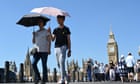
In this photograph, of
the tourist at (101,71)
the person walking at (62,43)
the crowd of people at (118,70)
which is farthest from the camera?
the tourist at (101,71)

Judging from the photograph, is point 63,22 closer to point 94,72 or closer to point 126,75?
point 126,75

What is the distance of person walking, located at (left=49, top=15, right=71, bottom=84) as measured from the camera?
10.9 metres

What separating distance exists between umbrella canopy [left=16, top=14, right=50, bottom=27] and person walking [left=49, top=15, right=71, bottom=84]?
2.74ft

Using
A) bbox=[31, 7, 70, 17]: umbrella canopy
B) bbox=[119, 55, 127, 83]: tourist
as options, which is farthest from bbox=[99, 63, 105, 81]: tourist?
bbox=[31, 7, 70, 17]: umbrella canopy

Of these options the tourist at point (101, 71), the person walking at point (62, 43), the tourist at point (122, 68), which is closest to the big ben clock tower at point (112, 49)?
the tourist at point (101, 71)

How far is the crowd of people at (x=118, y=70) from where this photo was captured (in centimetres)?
2125

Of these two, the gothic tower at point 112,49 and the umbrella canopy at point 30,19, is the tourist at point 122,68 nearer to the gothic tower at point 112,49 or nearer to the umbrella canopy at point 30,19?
the umbrella canopy at point 30,19

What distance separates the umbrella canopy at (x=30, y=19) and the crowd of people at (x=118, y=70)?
8.59m

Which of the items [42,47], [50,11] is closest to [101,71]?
[50,11]

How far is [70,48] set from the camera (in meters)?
11.1

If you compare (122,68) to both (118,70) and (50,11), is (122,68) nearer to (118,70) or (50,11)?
(118,70)

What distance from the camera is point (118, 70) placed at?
23688mm

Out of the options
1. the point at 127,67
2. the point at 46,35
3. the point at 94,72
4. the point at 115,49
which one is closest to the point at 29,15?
→ the point at 46,35

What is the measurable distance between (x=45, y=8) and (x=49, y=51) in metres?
1.31
